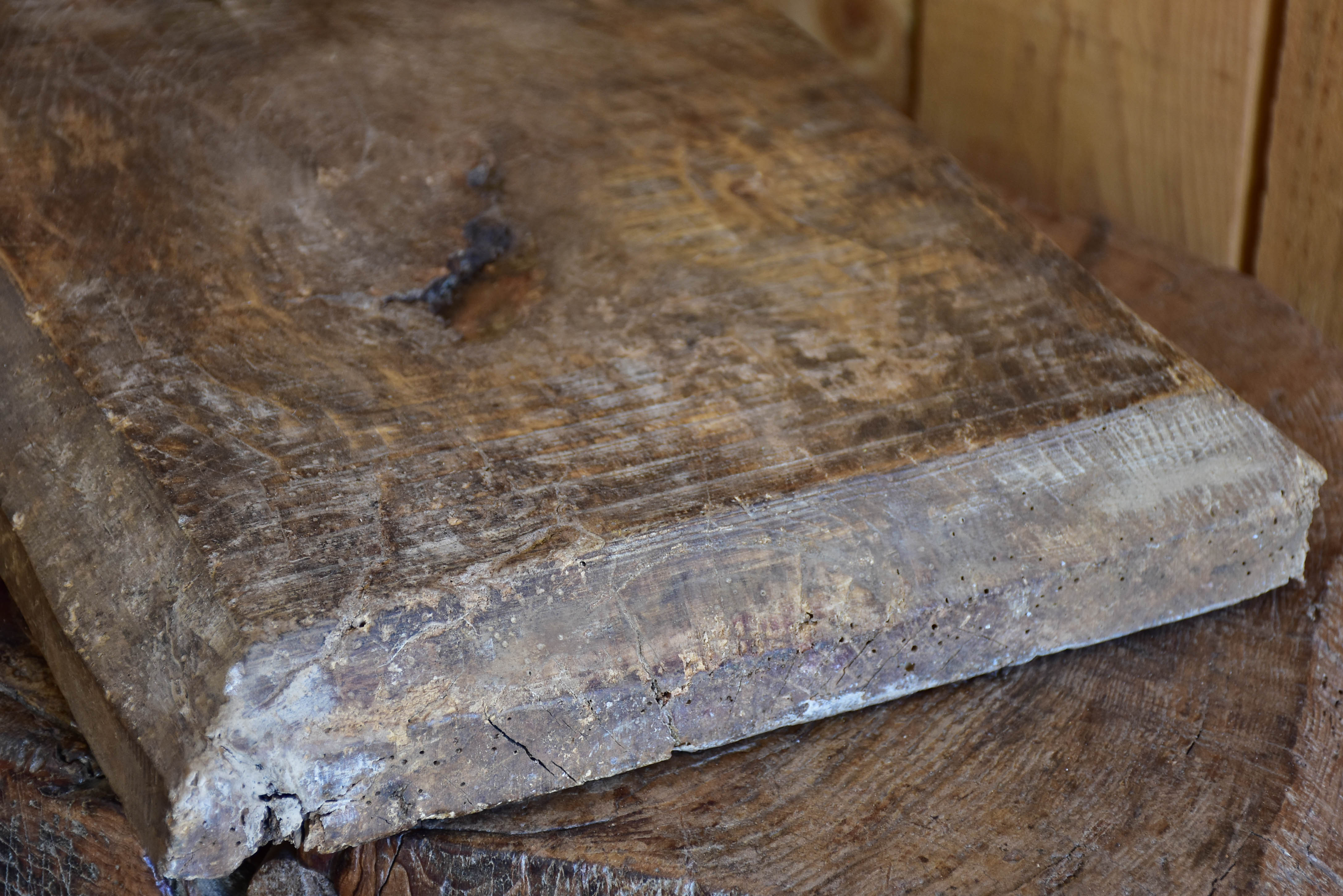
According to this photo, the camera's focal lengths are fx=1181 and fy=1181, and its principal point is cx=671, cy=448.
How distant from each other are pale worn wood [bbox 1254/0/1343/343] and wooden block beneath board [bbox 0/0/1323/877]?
0.46 meters

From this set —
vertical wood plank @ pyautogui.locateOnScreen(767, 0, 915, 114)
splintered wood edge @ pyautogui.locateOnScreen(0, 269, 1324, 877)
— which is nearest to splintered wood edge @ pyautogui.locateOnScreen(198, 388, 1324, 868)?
splintered wood edge @ pyautogui.locateOnScreen(0, 269, 1324, 877)

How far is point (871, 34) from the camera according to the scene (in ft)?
6.14

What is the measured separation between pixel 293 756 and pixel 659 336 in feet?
1.46

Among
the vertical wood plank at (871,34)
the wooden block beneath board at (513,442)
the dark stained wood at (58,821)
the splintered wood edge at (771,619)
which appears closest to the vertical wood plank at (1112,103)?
the vertical wood plank at (871,34)

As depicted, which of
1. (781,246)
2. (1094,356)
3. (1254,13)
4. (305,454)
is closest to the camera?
(305,454)

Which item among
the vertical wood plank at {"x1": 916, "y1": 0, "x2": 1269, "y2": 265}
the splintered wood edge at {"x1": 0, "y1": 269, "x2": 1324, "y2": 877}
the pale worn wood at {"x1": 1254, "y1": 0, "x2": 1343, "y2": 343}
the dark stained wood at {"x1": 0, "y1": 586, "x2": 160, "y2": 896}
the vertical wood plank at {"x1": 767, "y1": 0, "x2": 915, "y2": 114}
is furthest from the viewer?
the vertical wood plank at {"x1": 767, "y1": 0, "x2": 915, "y2": 114}

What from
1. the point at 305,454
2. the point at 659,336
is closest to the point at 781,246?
the point at 659,336

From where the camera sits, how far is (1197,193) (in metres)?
1.50

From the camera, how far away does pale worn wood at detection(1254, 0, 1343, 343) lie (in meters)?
1.28

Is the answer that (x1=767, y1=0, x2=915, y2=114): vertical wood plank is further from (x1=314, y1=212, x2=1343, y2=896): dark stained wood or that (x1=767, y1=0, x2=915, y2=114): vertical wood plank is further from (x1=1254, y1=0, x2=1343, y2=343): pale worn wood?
(x1=314, y1=212, x2=1343, y2=896): dark stained wood

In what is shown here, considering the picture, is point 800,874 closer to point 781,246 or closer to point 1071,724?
point 1071,724

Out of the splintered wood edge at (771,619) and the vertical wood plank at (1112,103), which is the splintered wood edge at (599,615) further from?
the vertical wood plank at (1112,103)

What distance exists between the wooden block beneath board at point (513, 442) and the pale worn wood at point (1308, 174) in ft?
1.52

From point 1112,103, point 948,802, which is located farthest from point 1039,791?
point 1112,103
